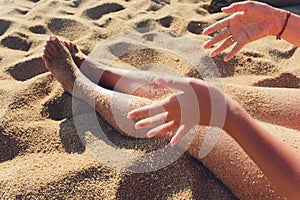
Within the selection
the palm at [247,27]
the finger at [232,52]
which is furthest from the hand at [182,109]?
the palm at [247,27]

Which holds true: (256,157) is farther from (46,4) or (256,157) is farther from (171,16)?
(46,4)

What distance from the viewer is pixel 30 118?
5.59ft

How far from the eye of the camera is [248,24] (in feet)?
5.25

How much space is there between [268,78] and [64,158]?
1.15 metres

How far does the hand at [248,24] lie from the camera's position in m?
1.57

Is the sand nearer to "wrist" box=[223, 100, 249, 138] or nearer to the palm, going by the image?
"wrist" box=[223, 100, 249, 138]

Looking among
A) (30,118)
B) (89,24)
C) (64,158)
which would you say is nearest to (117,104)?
(64,158)

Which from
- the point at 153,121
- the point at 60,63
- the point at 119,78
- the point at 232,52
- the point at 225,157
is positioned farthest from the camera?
the point at 60,63

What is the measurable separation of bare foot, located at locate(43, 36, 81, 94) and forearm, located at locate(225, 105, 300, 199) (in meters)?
0.98

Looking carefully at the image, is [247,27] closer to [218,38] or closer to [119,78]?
[218,38]

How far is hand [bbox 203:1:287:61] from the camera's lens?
1.57 m

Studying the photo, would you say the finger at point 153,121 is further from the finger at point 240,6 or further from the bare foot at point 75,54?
the bare foot at point 75,54

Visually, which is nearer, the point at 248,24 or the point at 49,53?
the point at 248,24

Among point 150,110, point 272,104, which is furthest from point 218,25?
point 150,110
